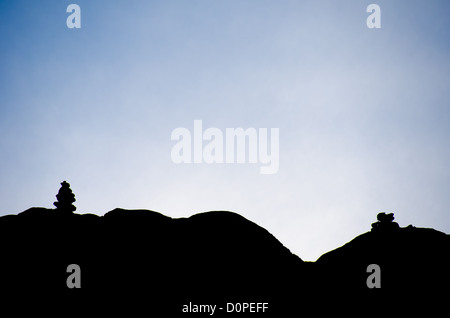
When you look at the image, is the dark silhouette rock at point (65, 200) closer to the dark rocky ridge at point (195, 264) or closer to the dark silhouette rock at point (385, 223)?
the dark rocky ridge at point (195, 264)

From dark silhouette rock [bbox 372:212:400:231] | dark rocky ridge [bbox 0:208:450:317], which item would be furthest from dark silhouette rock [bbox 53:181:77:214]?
dark silhouette rock [bbox 372:212:400:231]

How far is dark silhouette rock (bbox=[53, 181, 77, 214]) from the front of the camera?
21469 millimetres

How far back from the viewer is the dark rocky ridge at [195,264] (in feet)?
59.2

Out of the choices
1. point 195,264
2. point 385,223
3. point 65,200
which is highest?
point 65,200

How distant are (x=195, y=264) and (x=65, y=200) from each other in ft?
34.8

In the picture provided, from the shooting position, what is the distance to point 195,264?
65.2 ft

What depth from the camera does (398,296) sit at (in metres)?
18.2

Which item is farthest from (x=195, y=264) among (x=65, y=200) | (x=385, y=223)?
(x=385, y=223)

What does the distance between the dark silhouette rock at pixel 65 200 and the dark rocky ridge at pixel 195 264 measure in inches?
21.1

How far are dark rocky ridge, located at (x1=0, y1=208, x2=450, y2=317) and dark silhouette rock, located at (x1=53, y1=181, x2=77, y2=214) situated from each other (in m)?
0.54

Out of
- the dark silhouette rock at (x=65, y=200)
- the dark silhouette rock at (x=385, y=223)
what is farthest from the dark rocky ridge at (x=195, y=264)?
the dark silhouette rock at (x=65, y=200)

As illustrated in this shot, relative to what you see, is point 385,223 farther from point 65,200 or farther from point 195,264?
point 65,200

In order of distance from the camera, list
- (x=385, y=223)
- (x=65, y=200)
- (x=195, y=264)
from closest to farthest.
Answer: (x=195, y=264)
(x=385, y=223)
(x=65, y=200)
